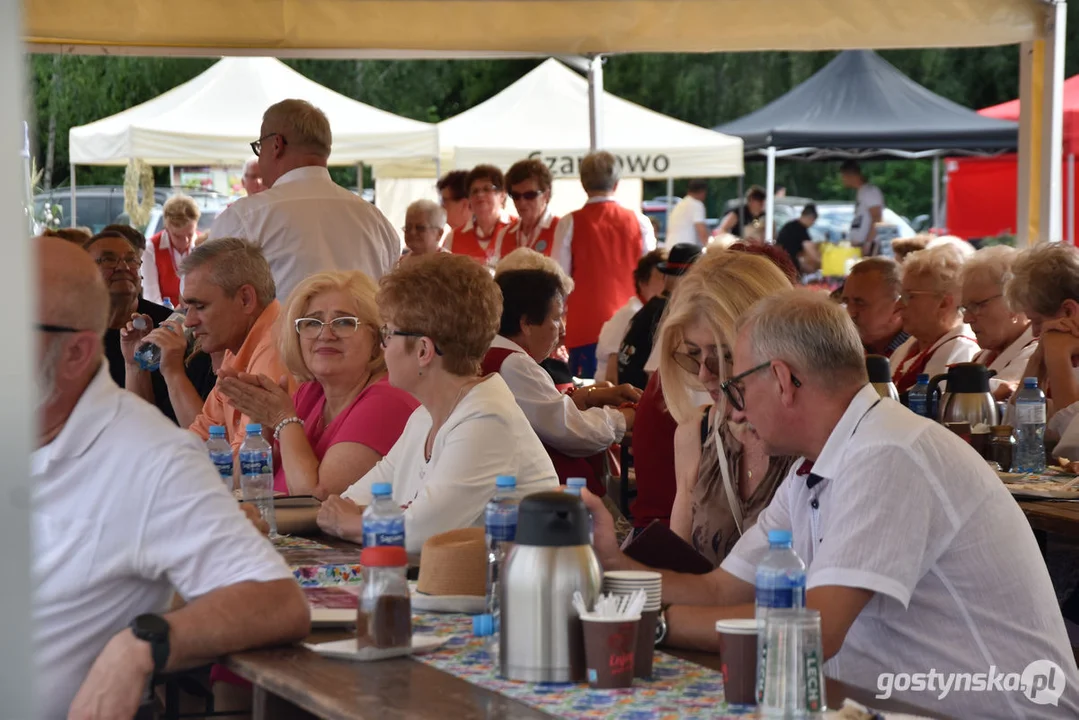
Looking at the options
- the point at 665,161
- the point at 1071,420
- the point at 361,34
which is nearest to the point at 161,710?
the point at 1071,420

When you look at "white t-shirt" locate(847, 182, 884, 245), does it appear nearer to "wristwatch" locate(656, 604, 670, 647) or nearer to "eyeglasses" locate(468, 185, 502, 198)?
"eyeglasses" locate(468, 185, 502, 198)

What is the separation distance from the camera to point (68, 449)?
2.22 metres

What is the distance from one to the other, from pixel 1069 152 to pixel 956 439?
350 inches

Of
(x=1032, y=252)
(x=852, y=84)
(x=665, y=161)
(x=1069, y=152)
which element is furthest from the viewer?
(x=852, y=84)

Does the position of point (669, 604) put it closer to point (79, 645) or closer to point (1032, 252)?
point (79, 645)

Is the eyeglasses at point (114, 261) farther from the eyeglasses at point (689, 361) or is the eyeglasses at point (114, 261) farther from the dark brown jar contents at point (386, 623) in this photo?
the dark brown jar contents at point (386, 623)

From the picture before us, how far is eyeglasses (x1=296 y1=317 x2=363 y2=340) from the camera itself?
13.3 ft

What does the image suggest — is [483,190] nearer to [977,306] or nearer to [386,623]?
[977,306]

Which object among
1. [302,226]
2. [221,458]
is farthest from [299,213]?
[221,458]

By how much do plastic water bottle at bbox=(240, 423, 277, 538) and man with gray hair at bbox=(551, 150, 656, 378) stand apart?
4.85 meters

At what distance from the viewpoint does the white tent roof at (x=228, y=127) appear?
1250 centimetres

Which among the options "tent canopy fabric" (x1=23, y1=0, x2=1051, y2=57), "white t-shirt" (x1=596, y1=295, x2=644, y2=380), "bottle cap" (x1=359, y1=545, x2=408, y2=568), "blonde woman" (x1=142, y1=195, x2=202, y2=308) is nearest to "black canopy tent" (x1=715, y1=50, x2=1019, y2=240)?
"blonde woman" (x1=142, y1=195, x2=202, y2=308)

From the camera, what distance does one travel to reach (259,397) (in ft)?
13.4

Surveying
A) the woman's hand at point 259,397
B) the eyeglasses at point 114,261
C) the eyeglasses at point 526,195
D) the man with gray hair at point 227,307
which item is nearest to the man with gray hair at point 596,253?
the eyeglasses at point 526,195
